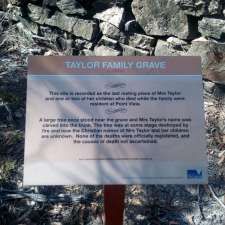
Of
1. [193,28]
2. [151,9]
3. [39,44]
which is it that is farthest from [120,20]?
[39,44]

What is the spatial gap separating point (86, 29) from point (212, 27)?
1.12 meters

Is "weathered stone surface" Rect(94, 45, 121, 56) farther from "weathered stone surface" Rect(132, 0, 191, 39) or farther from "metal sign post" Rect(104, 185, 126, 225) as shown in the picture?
"metal sign post" Rect(104, 185, 126, 225)

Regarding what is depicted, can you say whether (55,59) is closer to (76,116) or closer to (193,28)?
(76,116)

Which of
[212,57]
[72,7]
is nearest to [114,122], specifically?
[212,57]

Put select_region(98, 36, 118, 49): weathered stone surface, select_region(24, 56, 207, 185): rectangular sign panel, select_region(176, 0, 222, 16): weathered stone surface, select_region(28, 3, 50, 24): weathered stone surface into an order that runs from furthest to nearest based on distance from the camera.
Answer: select_region(28, 3, 50, 24): weathered stone surface → select_region(98, 36, 118, 49): weathered stone surface → select_region(176, 0, 222, 16): weathered stone surface → select_region(24, 56, 207, 185): rectangular sign panel

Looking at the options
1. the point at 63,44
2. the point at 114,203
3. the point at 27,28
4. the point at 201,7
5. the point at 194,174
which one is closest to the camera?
the point at 194,174

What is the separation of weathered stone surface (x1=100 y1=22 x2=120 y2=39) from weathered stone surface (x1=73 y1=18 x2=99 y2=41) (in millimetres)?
88

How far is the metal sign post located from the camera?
6.72ft

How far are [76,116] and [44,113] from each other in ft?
0.49

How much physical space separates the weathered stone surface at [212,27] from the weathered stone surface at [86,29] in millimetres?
945

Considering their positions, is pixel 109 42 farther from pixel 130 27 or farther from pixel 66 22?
pixel 66 22

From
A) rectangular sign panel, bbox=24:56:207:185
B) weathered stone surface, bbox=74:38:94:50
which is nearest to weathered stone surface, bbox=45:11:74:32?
weathered stone surface, bbox=74:38:94:50

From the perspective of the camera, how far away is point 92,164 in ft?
6.29

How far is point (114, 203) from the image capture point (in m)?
2.08
